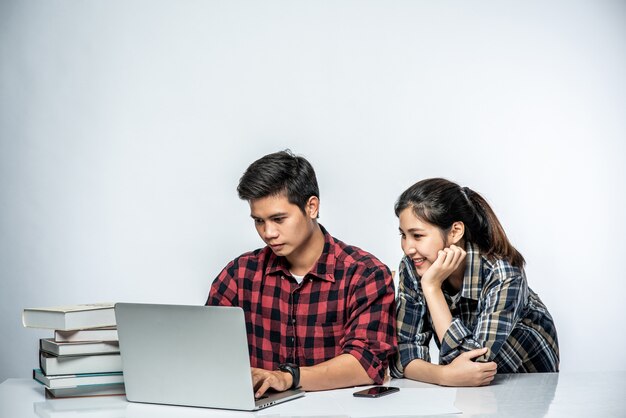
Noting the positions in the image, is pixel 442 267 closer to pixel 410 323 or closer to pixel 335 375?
pixel 410 323

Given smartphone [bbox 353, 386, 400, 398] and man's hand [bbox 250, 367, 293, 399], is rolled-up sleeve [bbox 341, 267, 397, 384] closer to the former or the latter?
smartphone [bbox 353, 386, 400, 398]

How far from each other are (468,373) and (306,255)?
0.59m

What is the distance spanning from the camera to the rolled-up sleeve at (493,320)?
78.9 inches

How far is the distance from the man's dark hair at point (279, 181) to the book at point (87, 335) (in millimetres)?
542

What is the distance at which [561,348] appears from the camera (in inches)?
137

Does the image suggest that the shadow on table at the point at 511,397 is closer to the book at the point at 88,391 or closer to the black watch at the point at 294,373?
the black watch at the point at 294,373

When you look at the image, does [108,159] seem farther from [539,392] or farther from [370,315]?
[539,392]

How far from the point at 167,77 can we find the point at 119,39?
0.88 feet

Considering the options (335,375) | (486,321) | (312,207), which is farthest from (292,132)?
(335,375)

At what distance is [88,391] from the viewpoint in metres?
1.81

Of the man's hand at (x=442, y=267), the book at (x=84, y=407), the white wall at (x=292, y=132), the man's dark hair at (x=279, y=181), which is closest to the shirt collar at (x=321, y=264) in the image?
the man's dark hair at (x=279, y=181)

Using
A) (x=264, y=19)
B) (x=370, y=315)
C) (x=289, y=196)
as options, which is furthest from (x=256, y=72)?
(x=370, y=315)

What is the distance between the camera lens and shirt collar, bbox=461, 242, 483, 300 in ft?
7.07

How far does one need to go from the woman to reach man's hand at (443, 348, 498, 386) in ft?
0.07
